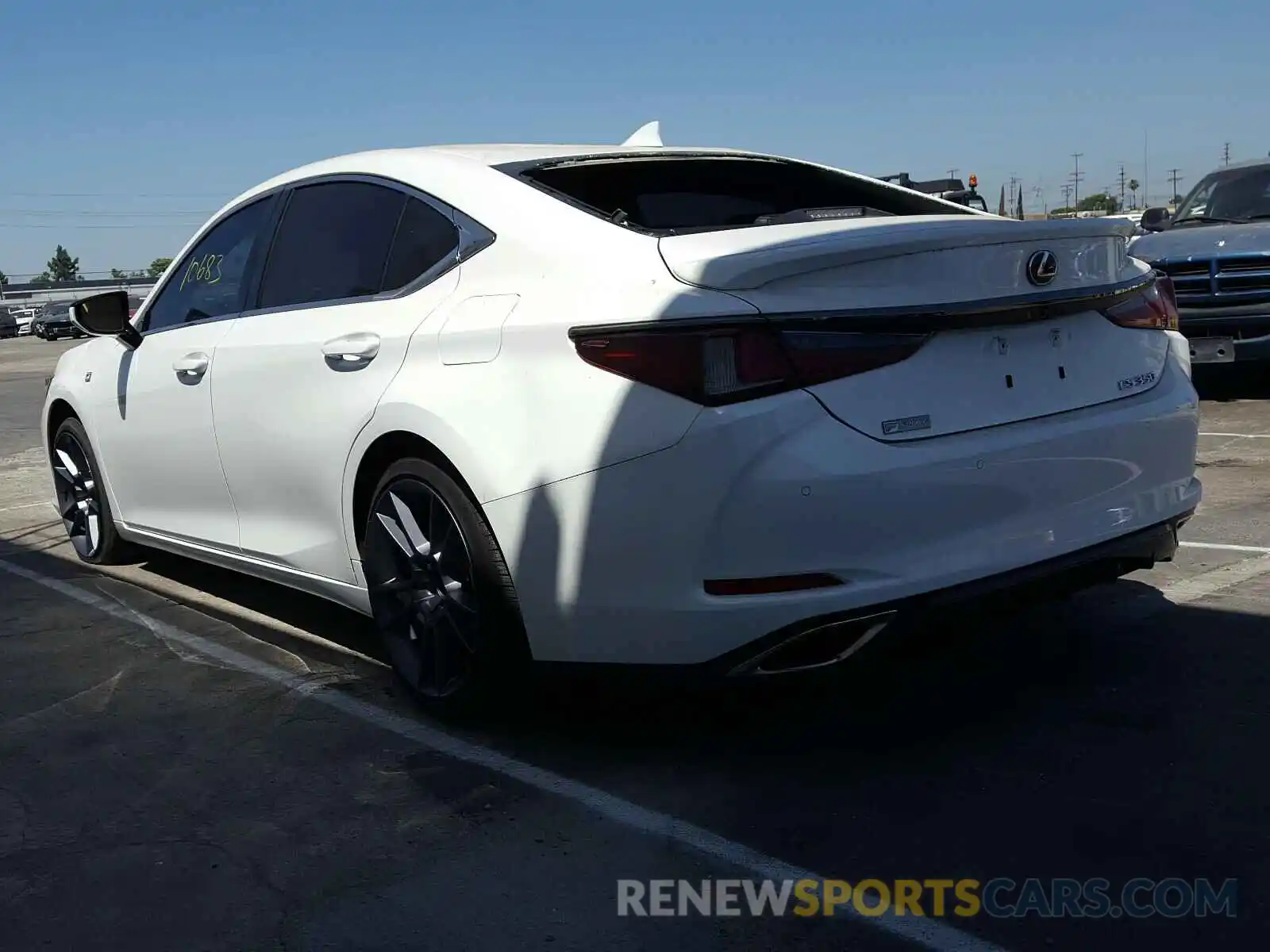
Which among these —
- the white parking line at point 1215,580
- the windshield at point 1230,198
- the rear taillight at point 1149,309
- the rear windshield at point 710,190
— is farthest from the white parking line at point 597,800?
the windshield at point 1230,198

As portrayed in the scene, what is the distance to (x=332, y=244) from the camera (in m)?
4.43

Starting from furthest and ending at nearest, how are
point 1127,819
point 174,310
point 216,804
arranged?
1. point 174,310
2. point 216,804
3. point 1127,819

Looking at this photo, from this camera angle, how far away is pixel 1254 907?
264cm

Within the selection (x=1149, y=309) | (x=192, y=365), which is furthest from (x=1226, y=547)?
(x=192, y=365)

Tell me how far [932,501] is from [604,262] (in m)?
0.97

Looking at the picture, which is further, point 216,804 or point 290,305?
point 290,305

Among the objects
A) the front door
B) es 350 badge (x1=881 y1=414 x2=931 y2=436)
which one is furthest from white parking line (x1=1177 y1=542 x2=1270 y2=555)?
the front door

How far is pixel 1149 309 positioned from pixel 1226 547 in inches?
82.8

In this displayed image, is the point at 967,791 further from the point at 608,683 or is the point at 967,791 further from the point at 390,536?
the point at 390,536

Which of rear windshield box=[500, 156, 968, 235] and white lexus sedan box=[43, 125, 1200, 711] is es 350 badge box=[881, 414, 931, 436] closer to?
white lexus sedan box=[43, 125, 1200, 711]

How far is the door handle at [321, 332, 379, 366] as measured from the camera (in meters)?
3.96

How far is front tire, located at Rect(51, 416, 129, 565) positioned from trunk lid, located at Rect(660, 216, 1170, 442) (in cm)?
377

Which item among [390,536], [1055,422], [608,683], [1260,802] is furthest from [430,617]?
[1260,802]

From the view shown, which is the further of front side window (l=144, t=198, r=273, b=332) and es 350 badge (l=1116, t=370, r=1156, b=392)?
front side window (l=144, t=198, r=273, b=332)
